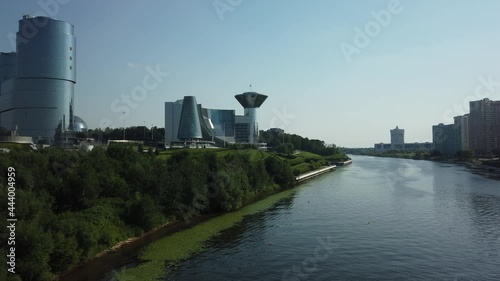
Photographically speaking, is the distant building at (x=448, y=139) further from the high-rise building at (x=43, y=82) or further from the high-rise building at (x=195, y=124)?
the high-rise building at (x=43, y=82)

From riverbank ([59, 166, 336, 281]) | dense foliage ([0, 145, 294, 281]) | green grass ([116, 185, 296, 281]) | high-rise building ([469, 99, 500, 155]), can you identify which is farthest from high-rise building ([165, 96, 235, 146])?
riverbank ([59, 166, 336, 281])

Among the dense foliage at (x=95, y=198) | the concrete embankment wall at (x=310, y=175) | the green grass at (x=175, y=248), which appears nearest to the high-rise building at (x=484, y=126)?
the concrete embankment wall at (x=310, y=175)

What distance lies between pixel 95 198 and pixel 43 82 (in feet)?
272

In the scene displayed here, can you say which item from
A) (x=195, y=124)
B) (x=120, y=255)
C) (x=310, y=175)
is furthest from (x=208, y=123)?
(x=120, y=255)

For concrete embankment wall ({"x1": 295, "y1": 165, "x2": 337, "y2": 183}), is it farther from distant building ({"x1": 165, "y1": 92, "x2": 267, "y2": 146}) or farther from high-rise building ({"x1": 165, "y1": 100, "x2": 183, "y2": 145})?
high-rise building ({"x1": 165, "y1": 100, "x2": 183, "y2": 145})

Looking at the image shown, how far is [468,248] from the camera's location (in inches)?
922

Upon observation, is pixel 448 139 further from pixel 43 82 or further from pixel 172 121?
pixel 43 82

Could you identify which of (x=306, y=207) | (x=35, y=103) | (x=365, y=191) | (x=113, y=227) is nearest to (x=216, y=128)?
(x=35, y=103)

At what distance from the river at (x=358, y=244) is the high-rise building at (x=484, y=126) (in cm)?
8884

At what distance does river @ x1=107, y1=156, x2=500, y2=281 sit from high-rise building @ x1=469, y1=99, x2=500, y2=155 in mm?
88842

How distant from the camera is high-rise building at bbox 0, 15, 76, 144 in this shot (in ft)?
310

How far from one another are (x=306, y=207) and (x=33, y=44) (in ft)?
279

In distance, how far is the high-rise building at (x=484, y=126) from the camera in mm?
115488

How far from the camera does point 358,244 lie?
24469 millimetres
